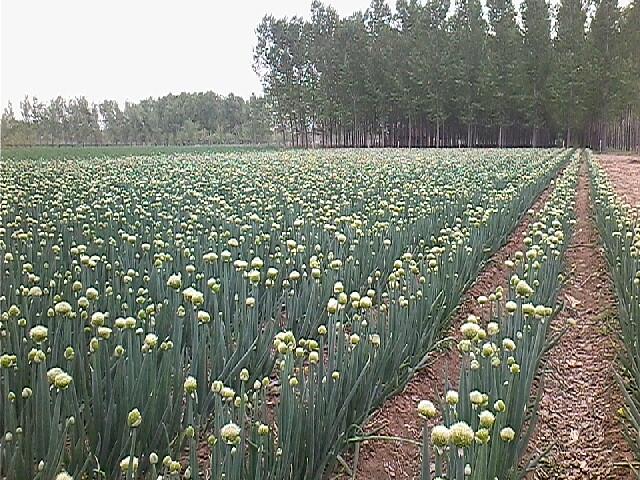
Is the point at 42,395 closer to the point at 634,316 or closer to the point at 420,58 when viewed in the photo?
the point at 634,316

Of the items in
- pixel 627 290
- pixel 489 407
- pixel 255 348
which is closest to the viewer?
pixel 489 407

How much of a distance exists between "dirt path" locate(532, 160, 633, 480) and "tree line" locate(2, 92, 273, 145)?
224ft

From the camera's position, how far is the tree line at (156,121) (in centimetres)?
8050

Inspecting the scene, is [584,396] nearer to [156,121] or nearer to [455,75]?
[455,75]

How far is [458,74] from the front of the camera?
49.0 m

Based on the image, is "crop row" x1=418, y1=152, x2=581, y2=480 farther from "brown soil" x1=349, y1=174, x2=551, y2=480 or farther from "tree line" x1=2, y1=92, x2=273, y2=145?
"tree line" x1=2, y1=92, x2=273, y2=145

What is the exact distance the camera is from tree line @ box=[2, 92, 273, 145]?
264 feet

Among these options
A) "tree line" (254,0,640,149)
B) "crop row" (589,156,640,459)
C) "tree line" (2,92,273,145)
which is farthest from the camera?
"tree line" (2,92,273,145)

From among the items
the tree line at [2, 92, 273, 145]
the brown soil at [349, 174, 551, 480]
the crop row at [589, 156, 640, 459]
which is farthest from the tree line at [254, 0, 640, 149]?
the brown soil at [349, 174, 551, 480]

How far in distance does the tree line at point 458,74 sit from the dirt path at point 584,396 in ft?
131

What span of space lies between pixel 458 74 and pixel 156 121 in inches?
2090

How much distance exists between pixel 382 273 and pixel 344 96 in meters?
51.7

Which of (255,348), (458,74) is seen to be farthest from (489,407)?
(458,74)

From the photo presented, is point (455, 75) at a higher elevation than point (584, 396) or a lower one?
higher
